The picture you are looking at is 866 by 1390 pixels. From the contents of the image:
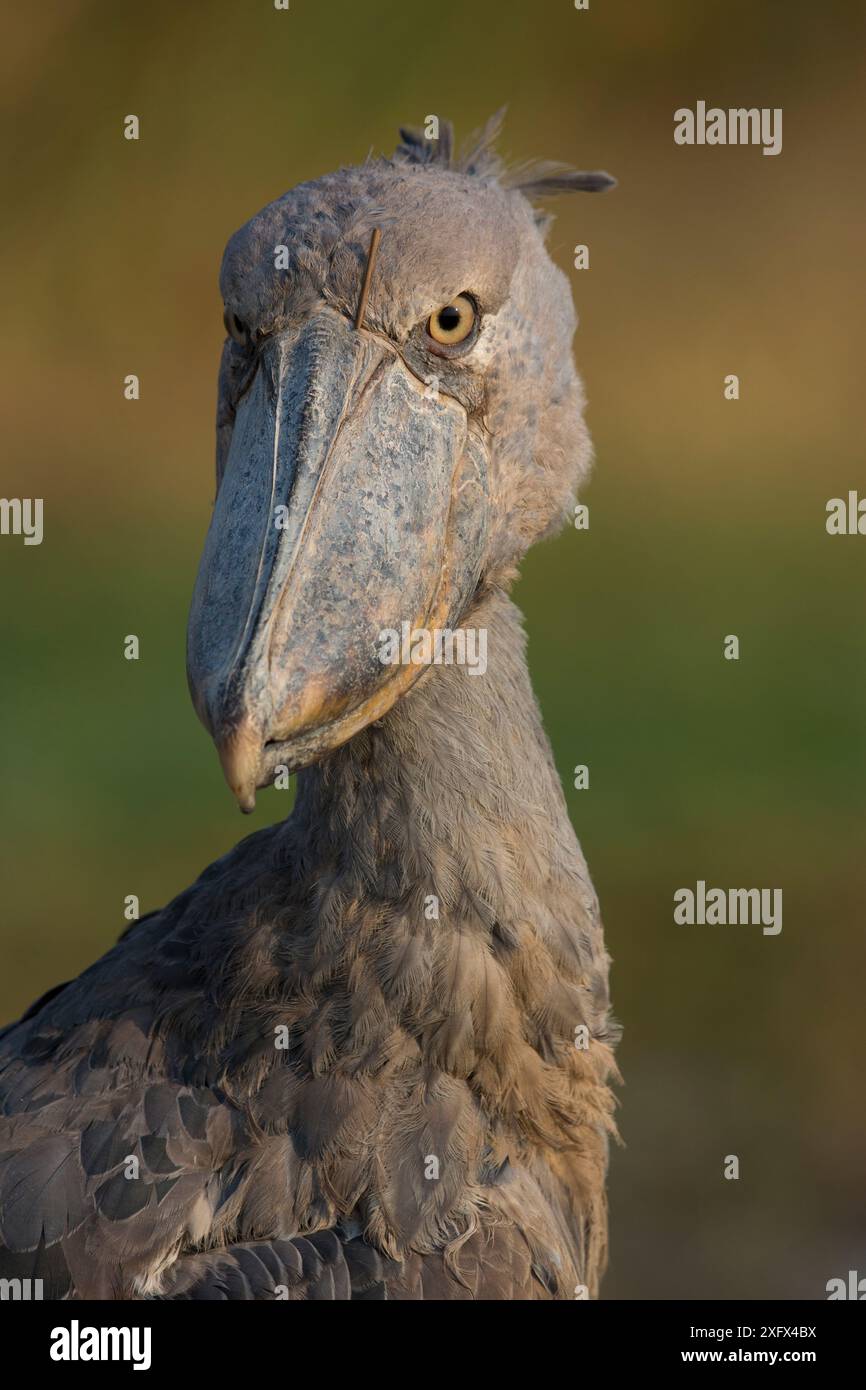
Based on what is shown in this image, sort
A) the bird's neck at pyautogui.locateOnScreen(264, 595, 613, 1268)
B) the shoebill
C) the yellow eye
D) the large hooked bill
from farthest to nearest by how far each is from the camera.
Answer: the bird's neck at pyautogui.locateOnScreen(264, 595, 613, 1268), the yellow eye, the shoebill, the large hooked bill

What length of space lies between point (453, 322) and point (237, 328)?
0.33m

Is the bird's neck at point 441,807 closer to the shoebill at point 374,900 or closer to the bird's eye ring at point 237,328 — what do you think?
the shoebill at point 374,900

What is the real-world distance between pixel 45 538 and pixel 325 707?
7625 mm

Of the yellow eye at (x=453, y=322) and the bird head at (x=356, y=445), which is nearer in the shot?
the bird head at (x=356, y=445)

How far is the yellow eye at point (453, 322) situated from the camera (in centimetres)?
244

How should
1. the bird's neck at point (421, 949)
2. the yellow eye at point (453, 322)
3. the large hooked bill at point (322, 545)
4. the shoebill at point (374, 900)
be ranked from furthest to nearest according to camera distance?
1. the bird's neck at point (421, 949)
2. the yellow eye at point (453, 322)
3. the shoebill at point (374, 900)
4. the large hooked bill at point (322, 545)

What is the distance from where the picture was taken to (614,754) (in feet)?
27.7

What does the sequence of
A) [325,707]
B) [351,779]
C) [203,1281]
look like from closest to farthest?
[325,707], [203,1281], [351,779]

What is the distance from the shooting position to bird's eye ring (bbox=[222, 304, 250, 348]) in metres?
2.45

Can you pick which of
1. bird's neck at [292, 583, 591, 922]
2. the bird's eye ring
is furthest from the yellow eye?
bird's neck at [292, 583, 591, 922]

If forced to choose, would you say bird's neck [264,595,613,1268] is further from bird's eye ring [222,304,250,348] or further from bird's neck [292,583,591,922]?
bird's eye ring [222,304,250,348]

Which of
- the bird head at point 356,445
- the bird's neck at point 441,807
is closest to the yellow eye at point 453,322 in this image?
the bird head at point 356,445
